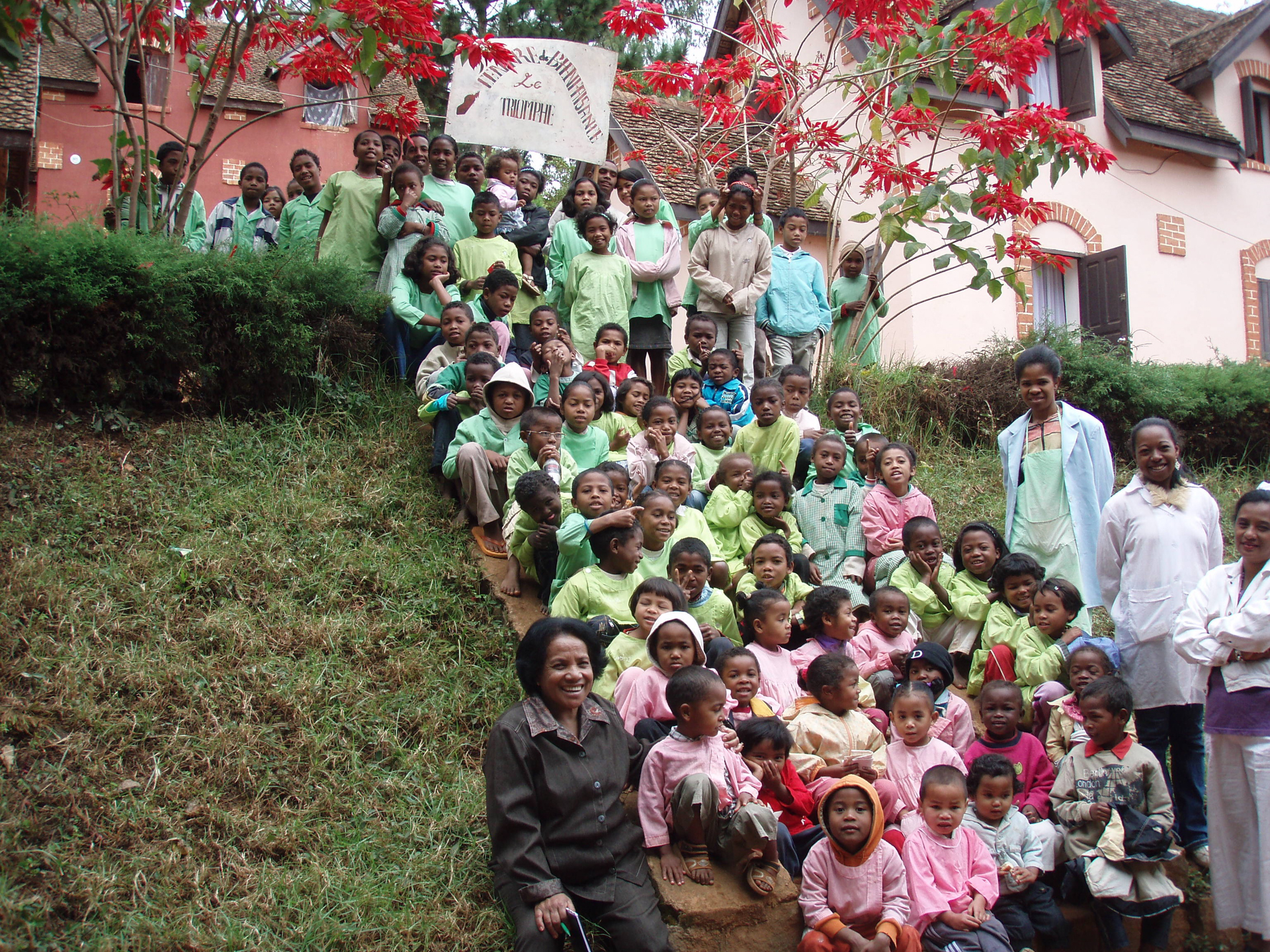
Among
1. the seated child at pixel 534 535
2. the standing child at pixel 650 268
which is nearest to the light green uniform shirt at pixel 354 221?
the standing child at pixel 650 268

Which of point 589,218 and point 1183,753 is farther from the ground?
point 589,218

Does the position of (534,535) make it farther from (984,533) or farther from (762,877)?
(984,533)

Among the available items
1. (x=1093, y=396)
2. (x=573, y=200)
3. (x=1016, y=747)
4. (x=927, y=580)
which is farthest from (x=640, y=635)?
(x=1093, y=396)

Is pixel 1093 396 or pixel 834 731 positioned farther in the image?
pixel 1093 396

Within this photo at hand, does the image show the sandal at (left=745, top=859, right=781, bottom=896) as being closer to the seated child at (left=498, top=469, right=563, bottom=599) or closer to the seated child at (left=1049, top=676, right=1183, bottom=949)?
the seated child at (left=1049, top=676, right=1183, bottom=949)

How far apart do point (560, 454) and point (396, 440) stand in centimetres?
176

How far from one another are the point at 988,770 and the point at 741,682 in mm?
1096

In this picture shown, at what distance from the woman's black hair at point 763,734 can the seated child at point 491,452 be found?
2.48 meters

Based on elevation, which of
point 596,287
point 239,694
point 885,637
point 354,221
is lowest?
point 239,694

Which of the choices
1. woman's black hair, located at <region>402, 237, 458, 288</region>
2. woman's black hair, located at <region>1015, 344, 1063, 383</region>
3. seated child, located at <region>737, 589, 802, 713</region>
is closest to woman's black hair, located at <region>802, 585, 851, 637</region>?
seated child, located at <region>737, 589, 802, 713</region>

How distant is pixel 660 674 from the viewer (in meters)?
4.54

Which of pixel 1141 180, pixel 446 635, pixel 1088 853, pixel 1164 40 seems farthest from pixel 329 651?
pixel 1164 40

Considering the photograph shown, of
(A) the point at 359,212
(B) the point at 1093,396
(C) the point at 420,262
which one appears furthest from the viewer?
(B) the point at 1093,396

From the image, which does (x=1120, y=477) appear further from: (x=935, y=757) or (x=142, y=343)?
(x=142, y=343)
